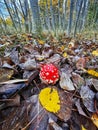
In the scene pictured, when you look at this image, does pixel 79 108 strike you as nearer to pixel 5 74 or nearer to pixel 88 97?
pixel 88 97

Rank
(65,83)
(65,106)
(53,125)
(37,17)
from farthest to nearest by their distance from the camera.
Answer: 1. (37,17)
2. (65,83)
3. (65,106)
4. (53,125)

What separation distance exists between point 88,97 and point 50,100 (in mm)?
253

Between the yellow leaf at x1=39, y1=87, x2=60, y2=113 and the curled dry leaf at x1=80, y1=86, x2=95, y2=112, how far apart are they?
17cm

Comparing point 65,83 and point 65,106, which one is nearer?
point 65,106

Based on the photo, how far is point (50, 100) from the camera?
2.84ft

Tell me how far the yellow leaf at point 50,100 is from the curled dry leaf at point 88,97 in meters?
0.17

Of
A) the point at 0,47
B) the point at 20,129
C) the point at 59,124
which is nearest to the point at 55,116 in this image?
the point at 59,124

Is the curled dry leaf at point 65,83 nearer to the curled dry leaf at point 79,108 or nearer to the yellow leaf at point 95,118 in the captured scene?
the curled dry leaf at point 79,108

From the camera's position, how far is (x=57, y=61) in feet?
4.79

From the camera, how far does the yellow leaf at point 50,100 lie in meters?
0.85

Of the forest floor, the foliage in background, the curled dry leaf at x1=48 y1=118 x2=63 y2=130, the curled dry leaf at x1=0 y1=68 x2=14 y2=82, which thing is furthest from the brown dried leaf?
the foliage in background

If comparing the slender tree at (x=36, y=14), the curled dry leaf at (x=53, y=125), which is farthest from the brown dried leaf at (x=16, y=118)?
the slender tree at (x=36, y=14)

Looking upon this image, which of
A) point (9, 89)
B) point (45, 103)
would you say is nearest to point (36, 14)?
point (9, 89)

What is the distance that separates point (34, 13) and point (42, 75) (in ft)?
12.4
